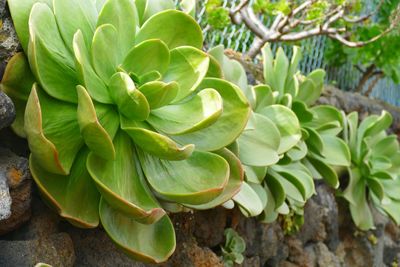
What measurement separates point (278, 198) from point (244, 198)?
0.35 meters

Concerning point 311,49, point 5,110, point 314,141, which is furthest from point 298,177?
point 311,49

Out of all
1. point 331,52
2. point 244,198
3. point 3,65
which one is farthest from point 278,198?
point 331,52

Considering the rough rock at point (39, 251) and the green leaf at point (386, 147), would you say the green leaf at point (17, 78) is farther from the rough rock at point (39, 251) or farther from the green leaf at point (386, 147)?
the green leaf at point (386, 147)

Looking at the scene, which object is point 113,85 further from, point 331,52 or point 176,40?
point 331,52

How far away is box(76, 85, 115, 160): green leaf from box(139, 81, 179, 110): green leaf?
15 cm

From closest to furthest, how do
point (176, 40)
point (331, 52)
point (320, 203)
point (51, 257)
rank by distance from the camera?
point (51, 257) → point (176, 40) → point (320, 203) → point (331, 52)

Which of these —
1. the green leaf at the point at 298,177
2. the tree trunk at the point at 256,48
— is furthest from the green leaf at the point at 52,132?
Answer: the tree trunk at the point at 256,48

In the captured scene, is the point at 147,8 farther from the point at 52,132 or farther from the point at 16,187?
the point at 16,187

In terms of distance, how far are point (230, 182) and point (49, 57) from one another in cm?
45

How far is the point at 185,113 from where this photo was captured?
3.89ft

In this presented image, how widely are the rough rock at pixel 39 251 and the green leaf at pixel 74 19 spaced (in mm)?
366

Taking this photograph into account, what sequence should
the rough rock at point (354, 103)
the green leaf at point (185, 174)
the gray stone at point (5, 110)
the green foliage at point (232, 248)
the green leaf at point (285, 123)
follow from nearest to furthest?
the gray stone at point (5, 110), the green leaf at point (185, 174), the green foliage at point (232, 248), the green leaf at point (285, 123), the rough rock at point (354, 103)

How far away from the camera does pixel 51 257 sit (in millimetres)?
1009

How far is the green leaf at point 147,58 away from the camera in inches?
45.9
